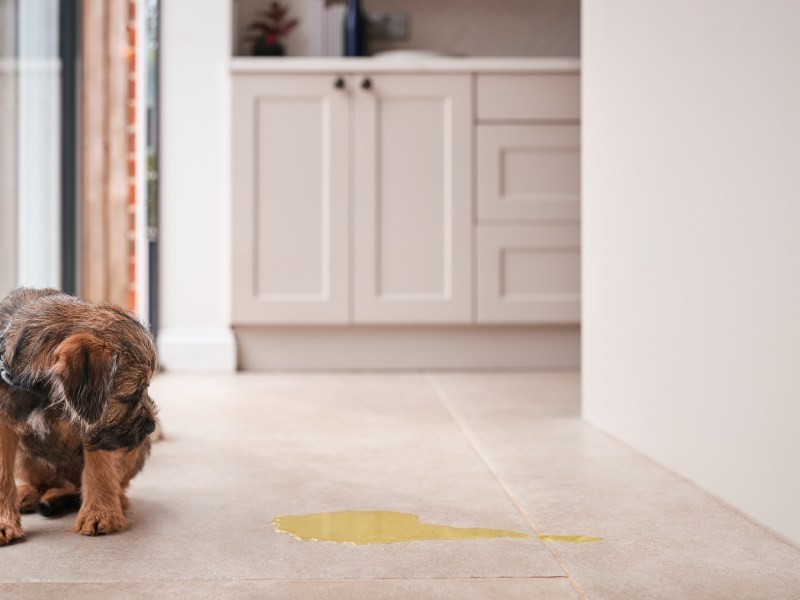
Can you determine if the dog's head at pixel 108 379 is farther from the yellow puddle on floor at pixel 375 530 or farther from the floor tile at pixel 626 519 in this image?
the floor tile at pixel 626 519

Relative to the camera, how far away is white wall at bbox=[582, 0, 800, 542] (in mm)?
1312

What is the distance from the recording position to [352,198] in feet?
11.2

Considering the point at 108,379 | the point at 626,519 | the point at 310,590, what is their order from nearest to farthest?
the point at 310,590 < the point at 108,379 < the point at 626,519

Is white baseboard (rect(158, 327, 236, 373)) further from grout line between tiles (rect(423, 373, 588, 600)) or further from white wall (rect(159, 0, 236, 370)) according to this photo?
grout line between tiles (rect(423, 373, 588, 600))

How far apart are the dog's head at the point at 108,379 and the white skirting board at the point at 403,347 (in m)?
2.21

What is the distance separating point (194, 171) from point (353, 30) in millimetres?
805

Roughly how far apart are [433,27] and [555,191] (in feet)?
3.31

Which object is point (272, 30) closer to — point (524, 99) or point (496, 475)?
point (524, 99)

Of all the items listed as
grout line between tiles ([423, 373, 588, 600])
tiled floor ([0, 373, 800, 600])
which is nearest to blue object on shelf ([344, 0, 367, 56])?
grout line between tiles ([423, 373, 588, 600])

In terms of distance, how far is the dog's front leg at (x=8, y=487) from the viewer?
4.03ft

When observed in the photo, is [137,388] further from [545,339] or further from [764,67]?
[545,339]

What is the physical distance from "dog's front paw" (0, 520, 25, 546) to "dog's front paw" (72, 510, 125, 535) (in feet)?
0.24

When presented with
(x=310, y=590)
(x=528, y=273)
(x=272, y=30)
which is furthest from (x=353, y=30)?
(x=310, y=590)

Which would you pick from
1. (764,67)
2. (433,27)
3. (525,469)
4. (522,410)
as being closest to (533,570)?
(525,469)
